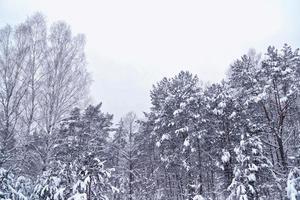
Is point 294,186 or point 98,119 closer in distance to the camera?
point 294,186

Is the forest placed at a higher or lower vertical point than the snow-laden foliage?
higher

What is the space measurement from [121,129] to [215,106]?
15.0 meters

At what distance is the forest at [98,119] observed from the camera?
37.2 ft

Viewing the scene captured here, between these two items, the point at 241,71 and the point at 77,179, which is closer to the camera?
the point at 77,179

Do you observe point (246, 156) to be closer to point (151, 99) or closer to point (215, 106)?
point (215, 106)

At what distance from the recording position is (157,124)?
24578mm

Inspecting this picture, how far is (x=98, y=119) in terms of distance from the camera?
87.8ft

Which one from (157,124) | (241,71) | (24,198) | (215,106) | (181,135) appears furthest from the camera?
(157,124)

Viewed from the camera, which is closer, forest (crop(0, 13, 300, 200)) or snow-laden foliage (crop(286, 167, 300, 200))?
snow-laden foliage (crop(286, 167, 300, 200))

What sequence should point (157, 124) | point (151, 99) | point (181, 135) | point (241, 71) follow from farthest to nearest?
point (151, 99)
point (157, 124)
point (181, 135)
point (241, 71)

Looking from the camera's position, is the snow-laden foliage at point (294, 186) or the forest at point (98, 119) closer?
the snow-laden foliage at point (294, 186)

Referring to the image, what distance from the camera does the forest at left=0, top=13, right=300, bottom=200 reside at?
11.4 m

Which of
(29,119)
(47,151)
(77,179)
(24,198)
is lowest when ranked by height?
(24,198)

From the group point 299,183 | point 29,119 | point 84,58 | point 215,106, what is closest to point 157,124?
point 215,106
